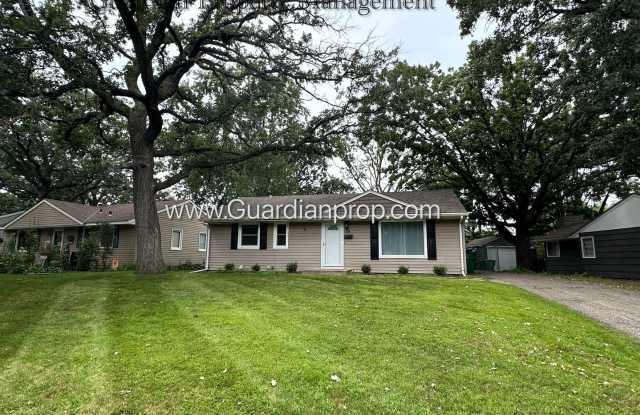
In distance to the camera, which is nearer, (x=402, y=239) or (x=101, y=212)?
(x=402, y=239)

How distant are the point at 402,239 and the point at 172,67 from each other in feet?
36.5

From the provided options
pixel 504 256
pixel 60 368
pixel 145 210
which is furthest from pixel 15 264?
pixel 504 256

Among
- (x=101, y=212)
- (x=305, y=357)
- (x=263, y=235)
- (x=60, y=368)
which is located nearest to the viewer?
(x=60, y=368)

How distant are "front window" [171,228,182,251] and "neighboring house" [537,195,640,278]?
2303 cm

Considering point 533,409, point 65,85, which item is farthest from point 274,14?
point 533,409

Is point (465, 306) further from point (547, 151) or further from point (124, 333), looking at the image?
point (547, 151)

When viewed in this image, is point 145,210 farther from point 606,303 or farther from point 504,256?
point 504,256

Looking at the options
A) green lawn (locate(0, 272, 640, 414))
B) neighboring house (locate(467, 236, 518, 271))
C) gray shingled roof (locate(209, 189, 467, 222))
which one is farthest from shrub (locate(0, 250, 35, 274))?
neighboring house (locate(467, 236, 518, 271))

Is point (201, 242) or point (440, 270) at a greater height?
point (201, 242)

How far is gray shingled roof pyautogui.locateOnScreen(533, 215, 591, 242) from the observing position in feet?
65.5

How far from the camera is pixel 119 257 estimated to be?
19.1 meters

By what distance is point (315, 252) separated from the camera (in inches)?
604

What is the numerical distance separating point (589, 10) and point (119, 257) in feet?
77.9

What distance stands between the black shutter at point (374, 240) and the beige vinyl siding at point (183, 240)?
33.8 ft
